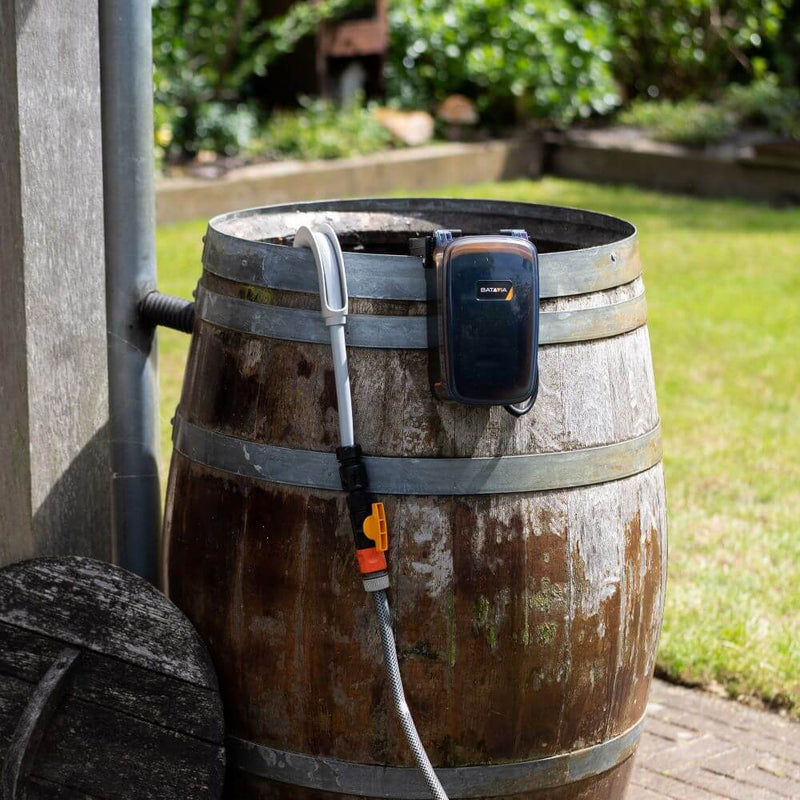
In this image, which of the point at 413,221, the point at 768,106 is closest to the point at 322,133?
the point at 768,106

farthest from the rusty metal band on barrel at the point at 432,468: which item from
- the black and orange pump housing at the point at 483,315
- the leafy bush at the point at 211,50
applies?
the leafy bush at the point at 211,50

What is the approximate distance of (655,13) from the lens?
12516 millimetres

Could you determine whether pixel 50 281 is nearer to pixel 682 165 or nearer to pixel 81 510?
pixel 81 510

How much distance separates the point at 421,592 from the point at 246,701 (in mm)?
399

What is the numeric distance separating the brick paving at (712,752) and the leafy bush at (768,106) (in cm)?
899

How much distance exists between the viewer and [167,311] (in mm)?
2596

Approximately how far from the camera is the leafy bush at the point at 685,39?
492 inches

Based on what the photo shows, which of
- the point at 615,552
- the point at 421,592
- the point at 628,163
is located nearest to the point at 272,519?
the point at 421,592

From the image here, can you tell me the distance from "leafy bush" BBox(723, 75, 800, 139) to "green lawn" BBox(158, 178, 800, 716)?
5.37 feet

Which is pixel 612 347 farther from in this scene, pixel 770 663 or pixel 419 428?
pixel 770 663

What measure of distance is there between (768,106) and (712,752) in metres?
9.83

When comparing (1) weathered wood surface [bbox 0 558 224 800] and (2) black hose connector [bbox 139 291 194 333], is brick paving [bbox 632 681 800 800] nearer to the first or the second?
(1) weathered wood surface [bbox 0 558 224 800]

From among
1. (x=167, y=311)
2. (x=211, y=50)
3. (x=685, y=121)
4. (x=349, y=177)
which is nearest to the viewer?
(x=167, y=311)

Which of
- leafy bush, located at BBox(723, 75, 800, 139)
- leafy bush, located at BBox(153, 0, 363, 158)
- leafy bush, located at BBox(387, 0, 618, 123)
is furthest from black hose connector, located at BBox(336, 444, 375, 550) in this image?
leafy bush, located at BBox(723, 75, 800, 139)
